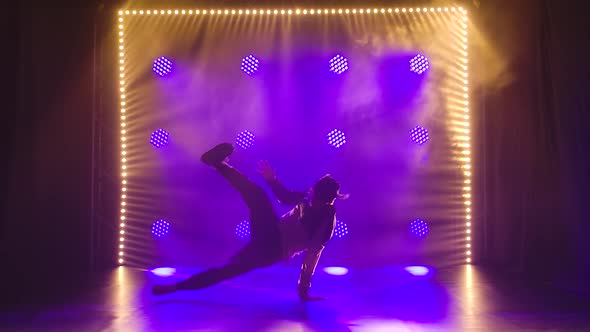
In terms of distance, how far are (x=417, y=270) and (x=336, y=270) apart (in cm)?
81

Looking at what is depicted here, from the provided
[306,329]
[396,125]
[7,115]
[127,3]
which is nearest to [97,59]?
[127,3]

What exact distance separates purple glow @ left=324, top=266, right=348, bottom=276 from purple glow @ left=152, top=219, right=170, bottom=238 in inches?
67.8

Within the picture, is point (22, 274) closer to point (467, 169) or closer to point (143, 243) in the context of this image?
point (143, 243)

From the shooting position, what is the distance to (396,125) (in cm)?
488

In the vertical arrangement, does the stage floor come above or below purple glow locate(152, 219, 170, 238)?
below

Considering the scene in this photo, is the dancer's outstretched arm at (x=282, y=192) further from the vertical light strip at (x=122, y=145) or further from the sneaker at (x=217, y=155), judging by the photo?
the vertical light strip at (x=122, y=145)

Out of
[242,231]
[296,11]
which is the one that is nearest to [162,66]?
[296,11]

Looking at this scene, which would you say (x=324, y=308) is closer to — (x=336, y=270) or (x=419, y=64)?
(x=336, y=270)

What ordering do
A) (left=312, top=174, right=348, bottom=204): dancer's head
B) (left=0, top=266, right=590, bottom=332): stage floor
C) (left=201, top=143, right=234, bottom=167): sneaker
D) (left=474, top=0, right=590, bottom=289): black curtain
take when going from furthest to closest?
1. (left=474, top=0, right=590, bottom=289): black curtain
2. (left=201, top=143, right=234, bottom=167): sneaker
3. (left=312, top=174, right=348, bottom=204): dancer's head
4. (left=0, top=266, right=590, bottom=332): stage floor

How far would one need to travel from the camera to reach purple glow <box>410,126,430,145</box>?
489 cm

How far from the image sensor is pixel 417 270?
4613 mm

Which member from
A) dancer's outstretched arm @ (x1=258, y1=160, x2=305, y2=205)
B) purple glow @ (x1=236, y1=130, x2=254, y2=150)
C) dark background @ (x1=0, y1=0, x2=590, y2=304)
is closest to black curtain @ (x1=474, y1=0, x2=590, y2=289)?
dark background @ (x1=0, y1=0, x2=590, y2=304)

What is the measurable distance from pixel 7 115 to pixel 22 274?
5.04ft

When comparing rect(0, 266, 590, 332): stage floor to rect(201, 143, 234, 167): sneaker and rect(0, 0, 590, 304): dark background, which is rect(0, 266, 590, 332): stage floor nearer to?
rect(0, 0, 590, 304): dark background
